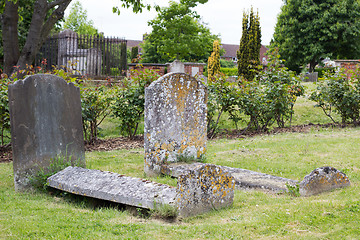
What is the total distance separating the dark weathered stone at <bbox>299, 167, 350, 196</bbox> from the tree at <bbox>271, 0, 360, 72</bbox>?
33.3 m

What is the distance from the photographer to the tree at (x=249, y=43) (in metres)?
25.4

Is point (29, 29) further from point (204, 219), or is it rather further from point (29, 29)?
point (204, 219)

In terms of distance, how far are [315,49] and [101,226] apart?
35609mm

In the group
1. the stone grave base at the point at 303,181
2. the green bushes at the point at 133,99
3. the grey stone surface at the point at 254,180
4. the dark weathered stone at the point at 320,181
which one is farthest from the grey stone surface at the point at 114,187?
the green bushes at the point at 133,99

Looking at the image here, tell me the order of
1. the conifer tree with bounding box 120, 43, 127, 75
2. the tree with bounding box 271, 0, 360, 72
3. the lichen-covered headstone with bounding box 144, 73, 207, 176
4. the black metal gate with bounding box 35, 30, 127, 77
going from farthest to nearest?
the tree with bounding box 271, 0, 360, 72, the conifer tree with bounding box 120, 43, 127, 75, the black metal gate with bounding box 35, 30, 127, 77, the lichen-covered headstone with bounding box 144, 73, 207, 176

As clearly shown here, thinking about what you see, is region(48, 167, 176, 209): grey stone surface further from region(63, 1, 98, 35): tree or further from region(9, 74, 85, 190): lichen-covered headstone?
region(63, 1, 98, 35): tree

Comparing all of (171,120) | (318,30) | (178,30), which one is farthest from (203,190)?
(178,30)

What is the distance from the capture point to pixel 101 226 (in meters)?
3.96

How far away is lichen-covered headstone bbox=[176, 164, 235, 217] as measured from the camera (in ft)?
14.1

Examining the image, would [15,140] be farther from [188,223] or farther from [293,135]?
[293,135]

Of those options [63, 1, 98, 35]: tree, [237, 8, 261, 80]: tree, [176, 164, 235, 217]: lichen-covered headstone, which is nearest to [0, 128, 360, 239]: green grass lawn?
[176, 164, 235, 217]: lichen-covered headstone

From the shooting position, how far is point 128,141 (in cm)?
1023

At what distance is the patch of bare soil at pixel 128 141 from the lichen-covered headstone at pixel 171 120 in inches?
123

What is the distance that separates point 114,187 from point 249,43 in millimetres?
22338
